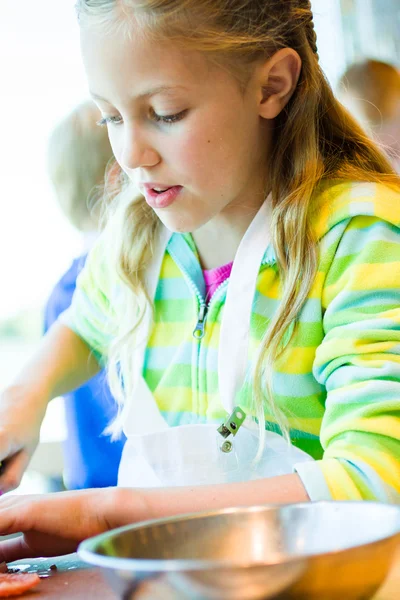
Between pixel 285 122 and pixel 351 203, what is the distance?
0.51 feet

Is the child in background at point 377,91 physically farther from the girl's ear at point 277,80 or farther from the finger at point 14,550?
the finger at point 14,550

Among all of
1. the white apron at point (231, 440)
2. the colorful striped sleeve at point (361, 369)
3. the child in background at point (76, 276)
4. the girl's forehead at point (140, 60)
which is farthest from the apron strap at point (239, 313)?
the child in background at point (76, 276)

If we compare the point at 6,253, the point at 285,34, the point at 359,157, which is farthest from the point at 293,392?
the point at 6,253

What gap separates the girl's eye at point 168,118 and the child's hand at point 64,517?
1.26ft

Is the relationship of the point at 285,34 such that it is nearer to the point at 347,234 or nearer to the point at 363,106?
the point at 347,234

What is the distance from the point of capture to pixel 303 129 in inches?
38.5

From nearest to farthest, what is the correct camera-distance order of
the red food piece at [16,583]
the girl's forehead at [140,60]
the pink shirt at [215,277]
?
the red food piece at [16,583] < the girl's forehead at [140,60] < the pink shirt at [215,277]

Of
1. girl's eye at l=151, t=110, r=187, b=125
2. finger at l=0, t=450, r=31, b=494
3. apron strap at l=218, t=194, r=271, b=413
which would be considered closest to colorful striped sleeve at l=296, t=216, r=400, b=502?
apron strap at l=218, t=194, r=271, b=413

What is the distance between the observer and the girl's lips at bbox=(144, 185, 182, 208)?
91 cm

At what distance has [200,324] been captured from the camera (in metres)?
1.05

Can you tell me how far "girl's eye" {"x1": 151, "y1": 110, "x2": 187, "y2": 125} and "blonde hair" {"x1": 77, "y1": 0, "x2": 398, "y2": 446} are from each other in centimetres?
7

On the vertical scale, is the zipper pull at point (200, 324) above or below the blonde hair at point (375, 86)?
below

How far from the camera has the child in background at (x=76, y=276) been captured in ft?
5.30

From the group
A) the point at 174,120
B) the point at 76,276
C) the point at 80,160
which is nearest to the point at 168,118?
the point at 174,120
